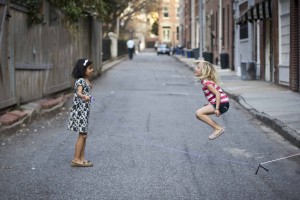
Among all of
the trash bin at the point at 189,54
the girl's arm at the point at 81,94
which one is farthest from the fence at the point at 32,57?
the trash bin at the point at 189,54

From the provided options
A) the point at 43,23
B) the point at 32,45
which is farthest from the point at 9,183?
the point at 43,23

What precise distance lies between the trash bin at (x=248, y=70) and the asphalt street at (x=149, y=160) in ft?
33.0

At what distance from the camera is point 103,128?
12.2 meters

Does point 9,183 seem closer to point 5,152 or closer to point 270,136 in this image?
point 5,152

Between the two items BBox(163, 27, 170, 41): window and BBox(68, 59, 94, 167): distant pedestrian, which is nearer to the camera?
BBox(68, 59, 94, 167): distant pedestrian

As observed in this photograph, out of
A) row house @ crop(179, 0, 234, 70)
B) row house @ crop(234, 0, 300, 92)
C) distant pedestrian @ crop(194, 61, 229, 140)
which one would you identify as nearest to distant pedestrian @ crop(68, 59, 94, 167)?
distant pedestrian @ crop(194, 61, 229, 140)

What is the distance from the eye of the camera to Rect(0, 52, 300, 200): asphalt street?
22.9ft

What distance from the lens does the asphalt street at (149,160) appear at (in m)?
6.96

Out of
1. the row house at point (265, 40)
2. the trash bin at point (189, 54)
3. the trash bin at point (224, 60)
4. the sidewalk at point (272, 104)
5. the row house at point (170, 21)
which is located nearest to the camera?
the sidewalk at point (272, 104)

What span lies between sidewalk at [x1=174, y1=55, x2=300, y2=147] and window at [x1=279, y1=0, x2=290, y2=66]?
1.06 m

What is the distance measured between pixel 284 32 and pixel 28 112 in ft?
35.5

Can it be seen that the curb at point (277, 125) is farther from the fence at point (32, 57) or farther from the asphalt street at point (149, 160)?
the fence at point (32, 57)

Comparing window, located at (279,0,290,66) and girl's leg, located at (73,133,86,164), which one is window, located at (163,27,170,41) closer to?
window, located at (279,0,290,66)

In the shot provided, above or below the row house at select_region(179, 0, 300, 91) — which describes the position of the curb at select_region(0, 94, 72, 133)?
below
